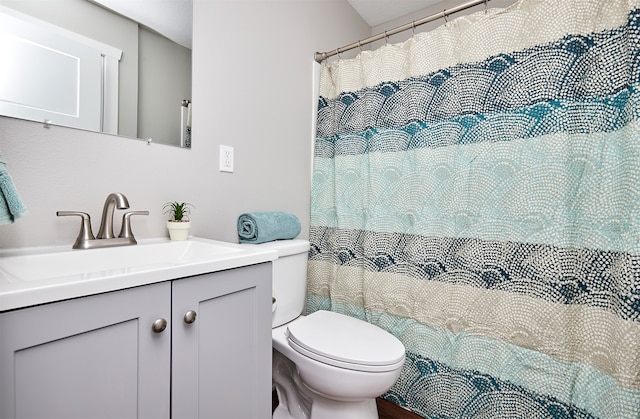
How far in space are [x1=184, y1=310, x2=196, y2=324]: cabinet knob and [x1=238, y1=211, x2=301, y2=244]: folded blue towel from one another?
66 cm

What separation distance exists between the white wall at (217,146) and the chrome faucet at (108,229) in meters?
0.05

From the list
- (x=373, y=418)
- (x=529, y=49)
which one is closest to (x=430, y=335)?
(x=373, y=418)

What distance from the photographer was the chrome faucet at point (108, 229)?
0.94 m

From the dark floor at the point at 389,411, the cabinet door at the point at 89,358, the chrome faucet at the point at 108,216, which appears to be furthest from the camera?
the dark floor at the point at 389,411

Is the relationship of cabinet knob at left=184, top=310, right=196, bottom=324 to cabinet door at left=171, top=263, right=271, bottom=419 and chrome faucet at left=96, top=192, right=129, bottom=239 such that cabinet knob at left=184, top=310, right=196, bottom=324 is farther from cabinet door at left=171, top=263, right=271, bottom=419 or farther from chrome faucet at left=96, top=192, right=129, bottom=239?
chrome faucet at left=96, top=192, right=129, bottom=239

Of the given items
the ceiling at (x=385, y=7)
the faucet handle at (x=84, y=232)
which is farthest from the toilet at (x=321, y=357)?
the ceiling at (x=385, y=7)

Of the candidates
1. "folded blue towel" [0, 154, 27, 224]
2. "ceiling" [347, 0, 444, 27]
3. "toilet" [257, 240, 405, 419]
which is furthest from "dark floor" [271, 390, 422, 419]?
"ceiling" [347, 0, 444, 27]

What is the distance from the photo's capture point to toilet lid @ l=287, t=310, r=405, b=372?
3.60 feet

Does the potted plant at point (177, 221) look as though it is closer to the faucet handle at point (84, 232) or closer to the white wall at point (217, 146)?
the white wall at point (217, 146)

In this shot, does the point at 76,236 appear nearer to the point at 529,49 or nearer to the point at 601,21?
the point at 529,49

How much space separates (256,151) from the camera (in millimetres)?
1537

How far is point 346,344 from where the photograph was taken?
1200 mm

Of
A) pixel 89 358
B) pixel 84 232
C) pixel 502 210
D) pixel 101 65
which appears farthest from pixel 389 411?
pixel 101 65

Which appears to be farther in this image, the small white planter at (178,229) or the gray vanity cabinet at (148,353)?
the small white planter at (178,229)
